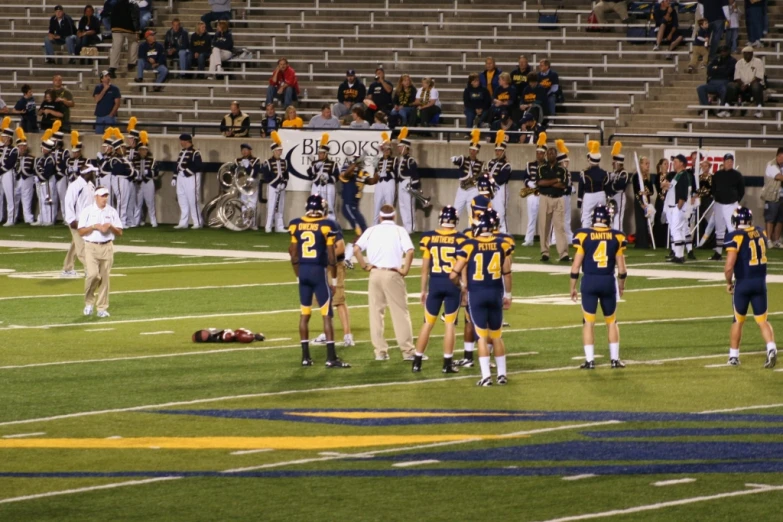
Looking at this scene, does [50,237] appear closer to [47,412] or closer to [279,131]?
[279,131]

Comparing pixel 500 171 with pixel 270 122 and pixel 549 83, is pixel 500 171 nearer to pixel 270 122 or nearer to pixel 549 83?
pixel 549 83

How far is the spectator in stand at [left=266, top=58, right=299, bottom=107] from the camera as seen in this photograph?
34.5m

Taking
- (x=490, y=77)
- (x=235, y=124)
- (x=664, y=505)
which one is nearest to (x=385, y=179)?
(x=490, y=77)

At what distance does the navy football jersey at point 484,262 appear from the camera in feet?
48.2

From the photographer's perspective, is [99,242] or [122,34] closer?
[99,242]

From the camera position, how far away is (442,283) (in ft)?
51.2

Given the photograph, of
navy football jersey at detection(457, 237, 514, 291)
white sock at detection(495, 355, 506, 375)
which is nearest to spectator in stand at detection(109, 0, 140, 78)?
navy football jersey at detection(457, 237, 514, 291)

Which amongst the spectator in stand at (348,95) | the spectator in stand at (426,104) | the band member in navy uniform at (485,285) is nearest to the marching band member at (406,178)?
the spectator in stand at (426,104)

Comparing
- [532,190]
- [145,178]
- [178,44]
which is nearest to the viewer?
[532,190]

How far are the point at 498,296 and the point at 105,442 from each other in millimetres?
4221

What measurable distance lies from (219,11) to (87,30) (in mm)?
3587

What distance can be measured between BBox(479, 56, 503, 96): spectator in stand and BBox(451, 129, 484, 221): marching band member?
8.53 feet

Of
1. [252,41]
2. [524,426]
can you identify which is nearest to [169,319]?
[524,426]

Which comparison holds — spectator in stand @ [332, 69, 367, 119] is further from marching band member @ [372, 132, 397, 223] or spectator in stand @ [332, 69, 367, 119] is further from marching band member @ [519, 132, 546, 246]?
marching band member @ [519, 132, 546, 246]
